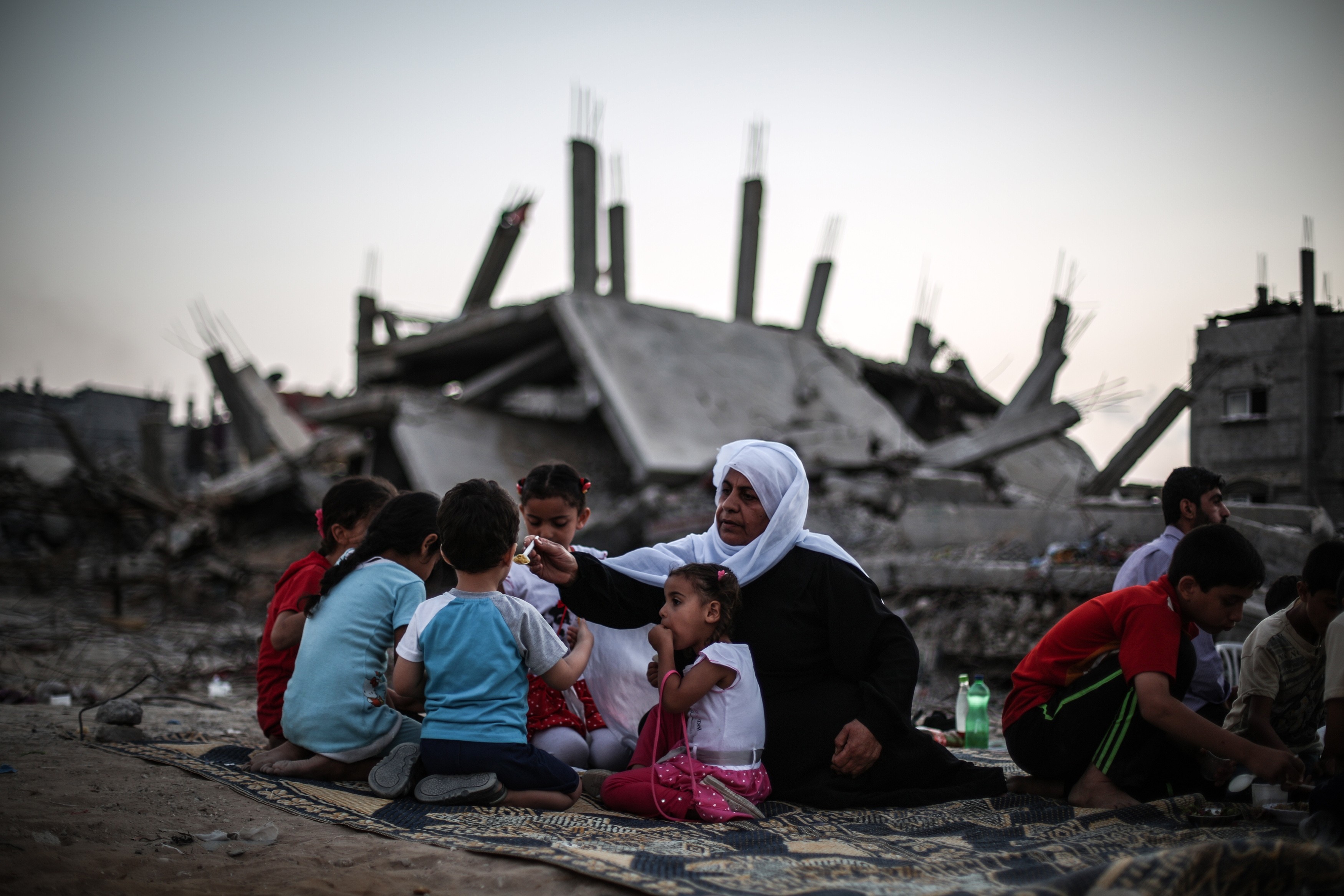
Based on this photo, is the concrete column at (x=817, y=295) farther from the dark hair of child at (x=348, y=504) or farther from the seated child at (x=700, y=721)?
the seated child at (x=700, y=721)

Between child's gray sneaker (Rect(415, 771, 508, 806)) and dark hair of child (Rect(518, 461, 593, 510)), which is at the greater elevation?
dark hair of child (Rect(518, 461, 593, 510))

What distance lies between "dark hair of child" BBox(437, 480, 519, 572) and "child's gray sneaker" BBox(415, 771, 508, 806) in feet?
2.08

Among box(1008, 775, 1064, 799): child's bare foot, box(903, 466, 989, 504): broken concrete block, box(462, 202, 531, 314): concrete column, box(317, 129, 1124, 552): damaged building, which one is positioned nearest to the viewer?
box(1008, 775, 1064, 799): child's bare foot

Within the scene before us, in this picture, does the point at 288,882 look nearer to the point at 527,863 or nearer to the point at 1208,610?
the point at 527,863

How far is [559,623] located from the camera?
365 cm

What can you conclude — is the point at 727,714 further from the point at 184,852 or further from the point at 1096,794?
the point at 184,852

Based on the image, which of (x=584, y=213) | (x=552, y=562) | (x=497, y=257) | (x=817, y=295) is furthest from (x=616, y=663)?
(x=817, y=295)

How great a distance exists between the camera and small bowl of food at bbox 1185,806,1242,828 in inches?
108

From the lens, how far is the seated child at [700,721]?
2.96m

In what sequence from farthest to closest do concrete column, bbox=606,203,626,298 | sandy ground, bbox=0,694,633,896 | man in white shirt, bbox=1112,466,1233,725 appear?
concrete column, bbox=606,203,626,298 → man in white shirt, bbox=1112,466,1233,725 → sandy ground, bbox=0,694,633,896

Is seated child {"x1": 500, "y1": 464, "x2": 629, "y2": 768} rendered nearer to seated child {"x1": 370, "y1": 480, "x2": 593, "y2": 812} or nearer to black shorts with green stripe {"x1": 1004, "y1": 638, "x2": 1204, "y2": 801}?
seated child {"x1": 370, "y1": 480, "x2": 593, "y2": 812}

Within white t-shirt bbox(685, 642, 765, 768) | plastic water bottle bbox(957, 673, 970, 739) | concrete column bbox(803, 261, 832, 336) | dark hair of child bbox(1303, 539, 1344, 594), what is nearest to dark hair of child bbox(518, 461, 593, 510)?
white t-shirt bbox(685, 642, 765, 768)

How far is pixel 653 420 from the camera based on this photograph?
36.1 ft

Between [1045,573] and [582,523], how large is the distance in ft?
13.5
